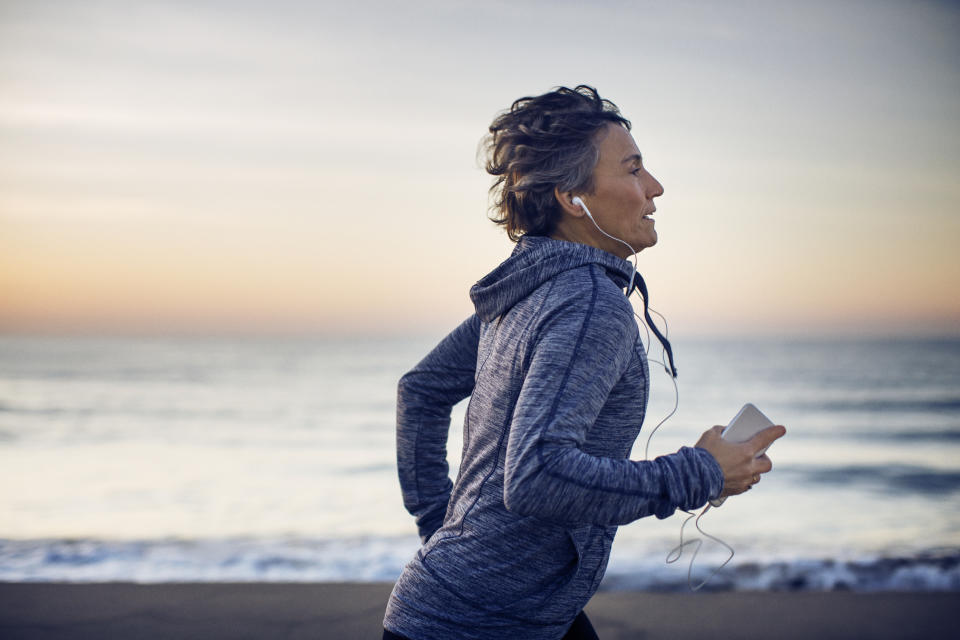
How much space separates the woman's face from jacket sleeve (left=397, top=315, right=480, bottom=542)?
0.39m

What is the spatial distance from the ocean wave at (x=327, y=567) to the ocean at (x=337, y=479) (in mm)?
20

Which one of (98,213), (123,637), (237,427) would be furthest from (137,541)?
(98,213)

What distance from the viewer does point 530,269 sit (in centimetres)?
103

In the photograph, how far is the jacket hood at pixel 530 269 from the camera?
103 cm

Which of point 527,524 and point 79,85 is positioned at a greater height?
point 79,85

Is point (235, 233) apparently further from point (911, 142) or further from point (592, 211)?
point (592, 211)

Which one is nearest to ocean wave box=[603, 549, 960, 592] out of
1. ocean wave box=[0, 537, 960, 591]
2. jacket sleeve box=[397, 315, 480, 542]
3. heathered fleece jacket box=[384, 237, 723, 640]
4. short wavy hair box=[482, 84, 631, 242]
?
ocean wave box=[0, 537, 960, 591]

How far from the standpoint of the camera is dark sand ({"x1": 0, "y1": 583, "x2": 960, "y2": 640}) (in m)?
2.75

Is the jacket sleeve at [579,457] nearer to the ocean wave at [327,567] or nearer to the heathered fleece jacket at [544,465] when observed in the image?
the heathered fleece jacket at [544,465]

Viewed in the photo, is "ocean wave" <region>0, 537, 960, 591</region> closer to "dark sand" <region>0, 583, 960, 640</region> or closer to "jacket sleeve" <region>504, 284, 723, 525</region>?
"dark sand" <region>0, 583, 960, 640</region>

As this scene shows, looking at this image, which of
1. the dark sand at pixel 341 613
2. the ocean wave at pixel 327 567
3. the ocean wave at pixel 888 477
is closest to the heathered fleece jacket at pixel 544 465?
the dark sand at pixel 341 613

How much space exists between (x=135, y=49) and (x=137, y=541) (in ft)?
20.4

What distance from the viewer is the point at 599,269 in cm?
103

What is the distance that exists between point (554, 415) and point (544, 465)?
0.19ft
